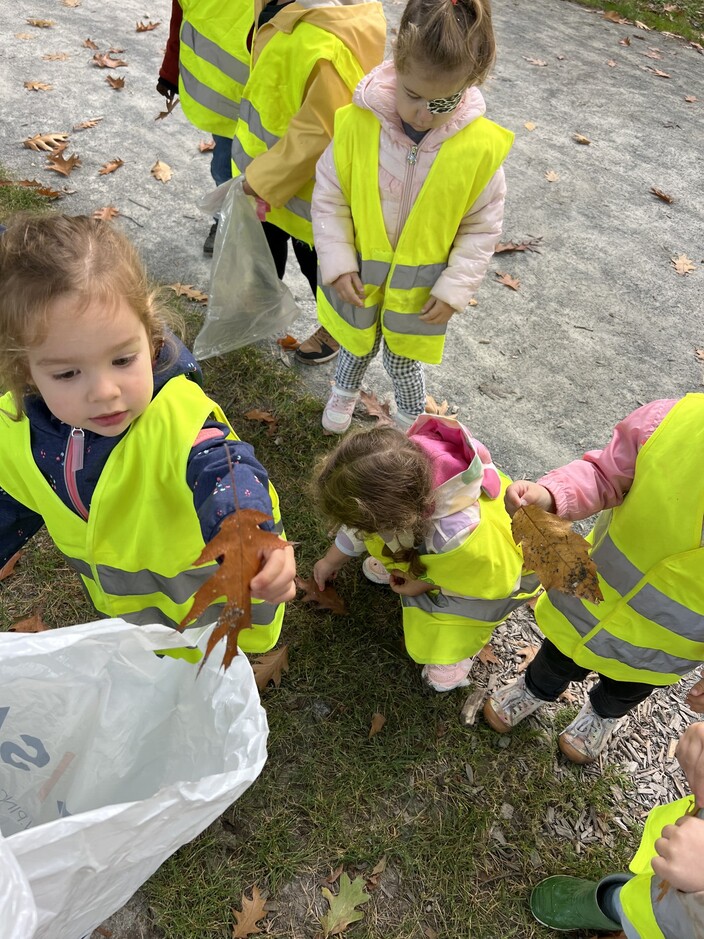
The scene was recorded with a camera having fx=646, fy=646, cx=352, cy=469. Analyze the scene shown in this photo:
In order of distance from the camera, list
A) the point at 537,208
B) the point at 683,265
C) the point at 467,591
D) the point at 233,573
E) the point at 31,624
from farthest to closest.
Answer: the point at 537,208
the point at 683,265
the point at 31,624
the point at 467,591
the point at 233,573

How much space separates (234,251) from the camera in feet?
8.99

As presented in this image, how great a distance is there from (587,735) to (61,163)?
4.28 metres

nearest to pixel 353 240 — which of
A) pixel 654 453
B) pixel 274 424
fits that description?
pixel 274 424

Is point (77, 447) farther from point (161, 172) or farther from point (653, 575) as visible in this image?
point (161, 172)

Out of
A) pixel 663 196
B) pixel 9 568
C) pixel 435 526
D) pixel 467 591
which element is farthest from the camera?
pixel 663 196

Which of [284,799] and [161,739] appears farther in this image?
[284,799]

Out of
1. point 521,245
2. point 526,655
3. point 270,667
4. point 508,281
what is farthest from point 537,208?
point 270,667

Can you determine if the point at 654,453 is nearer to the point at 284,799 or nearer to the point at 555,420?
the point at 284,799

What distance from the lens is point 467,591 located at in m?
2.03

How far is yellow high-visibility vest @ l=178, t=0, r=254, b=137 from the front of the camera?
2592mm

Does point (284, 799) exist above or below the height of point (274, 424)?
below

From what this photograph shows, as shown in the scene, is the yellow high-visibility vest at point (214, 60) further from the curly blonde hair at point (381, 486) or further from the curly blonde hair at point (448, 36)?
the curly blonde hair at point (381, 486)

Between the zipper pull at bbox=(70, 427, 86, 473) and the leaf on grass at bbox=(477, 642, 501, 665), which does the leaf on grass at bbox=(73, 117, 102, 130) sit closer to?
the zipper pull at bbox=(70, 427, 86, 473)

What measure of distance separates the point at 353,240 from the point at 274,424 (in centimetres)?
97
